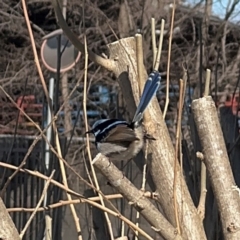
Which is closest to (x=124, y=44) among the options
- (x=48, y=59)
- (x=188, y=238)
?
(x=188, y=238)

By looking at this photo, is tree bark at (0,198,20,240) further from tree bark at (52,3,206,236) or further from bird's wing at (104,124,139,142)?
bird's wing at (104,124,139,142)

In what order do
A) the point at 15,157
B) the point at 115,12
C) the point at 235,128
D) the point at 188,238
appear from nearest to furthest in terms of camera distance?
the point at 188,238
the point at 235,128
the point at 15,157
the point at 115,12

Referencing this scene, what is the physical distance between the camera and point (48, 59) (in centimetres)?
600

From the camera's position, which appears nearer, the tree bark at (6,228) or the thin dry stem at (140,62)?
the tree bark at (6,228)

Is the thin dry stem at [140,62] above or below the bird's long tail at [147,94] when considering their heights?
above

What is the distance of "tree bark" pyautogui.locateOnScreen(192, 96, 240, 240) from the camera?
159 cm

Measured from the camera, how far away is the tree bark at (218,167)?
159 centimetres

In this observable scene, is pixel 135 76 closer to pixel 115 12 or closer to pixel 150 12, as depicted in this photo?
pixel 150 12

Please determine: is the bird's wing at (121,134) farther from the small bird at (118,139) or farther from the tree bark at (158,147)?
the tree bark at (158,147)

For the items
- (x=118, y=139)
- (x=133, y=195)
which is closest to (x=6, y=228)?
(x=133, y=195)

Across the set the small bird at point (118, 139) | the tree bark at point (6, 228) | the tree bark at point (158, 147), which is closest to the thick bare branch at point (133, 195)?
the tree bark at point (158, 147)

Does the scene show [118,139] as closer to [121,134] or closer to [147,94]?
[121,134]

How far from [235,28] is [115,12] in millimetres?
1899

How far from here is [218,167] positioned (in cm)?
162
